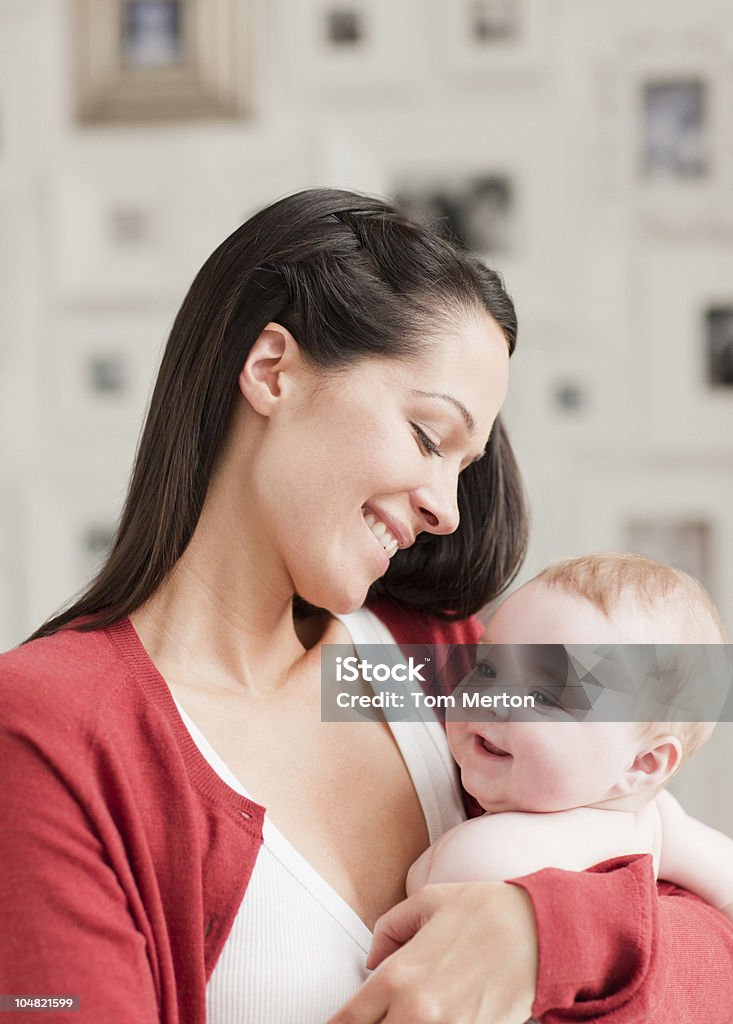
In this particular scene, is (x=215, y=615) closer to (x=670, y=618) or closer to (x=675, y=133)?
(x=670, y=618)

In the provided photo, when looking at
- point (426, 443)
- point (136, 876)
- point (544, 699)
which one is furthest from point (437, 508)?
point (136, 876)

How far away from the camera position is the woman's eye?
104cm

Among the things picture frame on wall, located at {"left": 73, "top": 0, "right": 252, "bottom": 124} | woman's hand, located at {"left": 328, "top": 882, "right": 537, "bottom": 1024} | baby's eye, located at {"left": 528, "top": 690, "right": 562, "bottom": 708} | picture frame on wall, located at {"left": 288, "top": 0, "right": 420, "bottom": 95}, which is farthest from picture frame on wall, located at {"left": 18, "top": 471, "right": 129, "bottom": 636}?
woman's hand, located at {"left": 328, "top": 882, "right": 537, "bottom": 1024}

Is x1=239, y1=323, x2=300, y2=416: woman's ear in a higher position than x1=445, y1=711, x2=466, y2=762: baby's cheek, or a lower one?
higher

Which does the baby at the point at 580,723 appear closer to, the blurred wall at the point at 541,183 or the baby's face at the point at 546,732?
the baby's face at the point at 546,732

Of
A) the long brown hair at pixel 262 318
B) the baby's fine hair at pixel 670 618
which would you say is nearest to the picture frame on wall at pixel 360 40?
the long brown hair at pixel 262 318

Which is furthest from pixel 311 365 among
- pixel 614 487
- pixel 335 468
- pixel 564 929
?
pixel 614 487

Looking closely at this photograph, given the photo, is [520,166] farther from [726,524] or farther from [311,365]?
[311,365]

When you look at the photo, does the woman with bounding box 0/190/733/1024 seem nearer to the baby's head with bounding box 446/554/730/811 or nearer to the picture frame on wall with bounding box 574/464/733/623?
the baby's head with bounding box 446/554/730/811

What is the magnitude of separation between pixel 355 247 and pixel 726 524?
132 cm

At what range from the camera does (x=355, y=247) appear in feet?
3.54

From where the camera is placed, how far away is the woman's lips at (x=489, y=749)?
3.49 feet

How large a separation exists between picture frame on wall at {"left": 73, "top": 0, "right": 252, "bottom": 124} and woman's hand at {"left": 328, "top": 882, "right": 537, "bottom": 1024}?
68.0 inches

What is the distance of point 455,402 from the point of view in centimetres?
104
